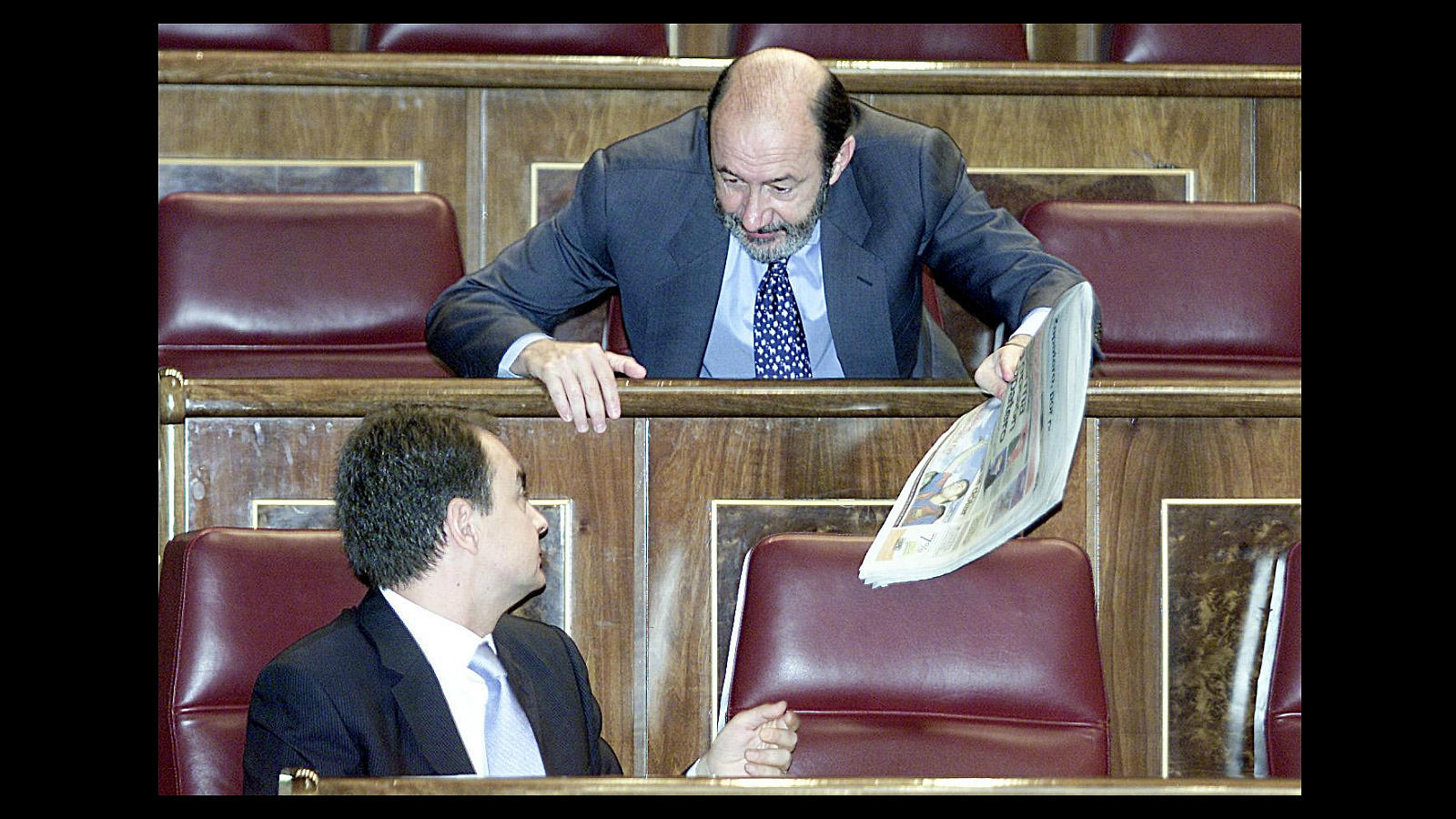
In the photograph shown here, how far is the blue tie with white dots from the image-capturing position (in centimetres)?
139

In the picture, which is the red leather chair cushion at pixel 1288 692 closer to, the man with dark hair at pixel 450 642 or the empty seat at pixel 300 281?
the man with dark hair at pixel 450 642

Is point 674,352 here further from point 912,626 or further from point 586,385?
point 912,626

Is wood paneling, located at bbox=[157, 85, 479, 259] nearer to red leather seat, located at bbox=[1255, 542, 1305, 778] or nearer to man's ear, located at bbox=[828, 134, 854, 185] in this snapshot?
man's ear, located at bbox=[828, 134, 854, 185]

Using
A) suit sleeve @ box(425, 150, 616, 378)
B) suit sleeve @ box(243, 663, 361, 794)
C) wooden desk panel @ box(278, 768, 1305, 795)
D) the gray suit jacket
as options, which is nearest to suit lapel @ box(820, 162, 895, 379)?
the gray suit jacket

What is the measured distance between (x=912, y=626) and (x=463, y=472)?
0.88 feet

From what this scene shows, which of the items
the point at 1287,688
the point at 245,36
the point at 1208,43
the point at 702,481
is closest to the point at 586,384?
the point at 702,481

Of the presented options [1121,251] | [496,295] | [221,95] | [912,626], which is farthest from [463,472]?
[221,95]

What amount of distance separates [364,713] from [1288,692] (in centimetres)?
54

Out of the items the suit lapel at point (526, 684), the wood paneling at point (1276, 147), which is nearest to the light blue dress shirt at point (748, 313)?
the suit lapel at point (526, 684)

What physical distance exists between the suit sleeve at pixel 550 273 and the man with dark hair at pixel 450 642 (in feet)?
1.12

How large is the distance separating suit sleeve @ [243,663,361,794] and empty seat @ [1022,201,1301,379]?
83cm

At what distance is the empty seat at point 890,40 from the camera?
6.31 ft

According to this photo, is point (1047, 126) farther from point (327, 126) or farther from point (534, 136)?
point (327, 126)

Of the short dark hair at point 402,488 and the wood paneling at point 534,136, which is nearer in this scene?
the short dark hair at point 402,488
